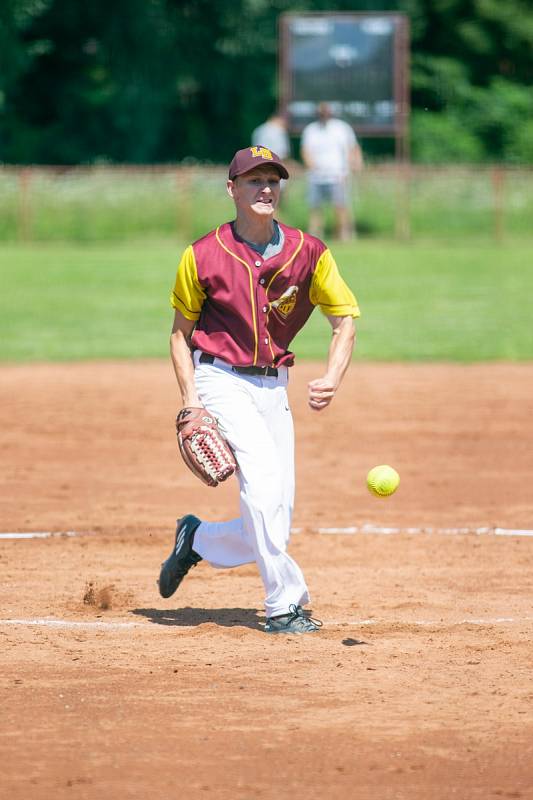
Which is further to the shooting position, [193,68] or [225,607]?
[193,68]

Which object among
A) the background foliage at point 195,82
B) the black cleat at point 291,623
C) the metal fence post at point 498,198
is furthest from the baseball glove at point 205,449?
the background foliage at point 195,82

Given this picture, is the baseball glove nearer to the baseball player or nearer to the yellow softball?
the baseball player

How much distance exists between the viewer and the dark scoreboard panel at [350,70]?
94.7 ft

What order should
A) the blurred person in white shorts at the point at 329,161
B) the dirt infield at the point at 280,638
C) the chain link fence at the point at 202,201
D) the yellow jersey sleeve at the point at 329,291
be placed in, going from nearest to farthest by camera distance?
the dirt infield at the point at 280,638 → the yellow jersey sleeve at the point at 329,291 → the blurred person in white shorts at the point at 329,161 → the chain link fence at the point at 202,201

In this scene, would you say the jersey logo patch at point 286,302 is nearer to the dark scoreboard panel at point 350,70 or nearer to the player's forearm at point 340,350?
the player's forearm at point 340,350

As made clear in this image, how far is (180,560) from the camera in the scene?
297 inches

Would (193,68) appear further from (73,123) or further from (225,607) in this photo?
(225,607)

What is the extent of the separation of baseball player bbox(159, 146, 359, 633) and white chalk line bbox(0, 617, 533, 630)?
29cm

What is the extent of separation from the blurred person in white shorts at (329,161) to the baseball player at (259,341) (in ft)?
66.1

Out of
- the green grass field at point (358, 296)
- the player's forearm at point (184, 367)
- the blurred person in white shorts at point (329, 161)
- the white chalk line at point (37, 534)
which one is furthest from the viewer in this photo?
the blurred person in white shorts at point (329, 161)

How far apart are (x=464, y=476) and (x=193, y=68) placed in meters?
29.7

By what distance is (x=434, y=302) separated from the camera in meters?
22.1

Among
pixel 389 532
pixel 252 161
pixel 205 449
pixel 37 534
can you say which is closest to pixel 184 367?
pixel 205 449

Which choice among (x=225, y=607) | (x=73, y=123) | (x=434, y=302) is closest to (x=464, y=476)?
(x=225, y=607)
